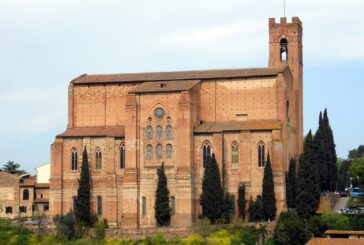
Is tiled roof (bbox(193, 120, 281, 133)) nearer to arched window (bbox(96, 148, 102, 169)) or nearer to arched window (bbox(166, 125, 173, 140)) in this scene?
arched window (bbox(166, 125, 173, 140))

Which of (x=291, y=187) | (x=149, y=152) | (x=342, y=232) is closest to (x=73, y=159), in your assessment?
(x=149, y=152)

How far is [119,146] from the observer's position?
80.5 metres

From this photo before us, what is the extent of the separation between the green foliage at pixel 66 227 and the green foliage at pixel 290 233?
53.2ft

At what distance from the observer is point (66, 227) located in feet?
246

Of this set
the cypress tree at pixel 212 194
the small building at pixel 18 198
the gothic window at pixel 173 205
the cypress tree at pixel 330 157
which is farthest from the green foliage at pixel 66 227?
the cypress tree at pixel 330 157

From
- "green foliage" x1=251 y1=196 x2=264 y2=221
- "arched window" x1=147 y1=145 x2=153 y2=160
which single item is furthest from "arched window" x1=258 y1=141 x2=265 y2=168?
"arched window" x1=147 y1=145 x2=153 y2=160

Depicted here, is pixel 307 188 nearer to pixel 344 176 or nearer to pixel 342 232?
pixel 342 232

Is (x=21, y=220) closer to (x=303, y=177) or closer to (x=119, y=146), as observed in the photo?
(x=119, y=146)

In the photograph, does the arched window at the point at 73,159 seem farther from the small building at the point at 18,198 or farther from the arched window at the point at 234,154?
the arched window at the point at 234,154

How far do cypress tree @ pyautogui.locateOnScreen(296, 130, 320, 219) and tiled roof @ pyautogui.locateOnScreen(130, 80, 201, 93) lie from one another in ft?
37.8

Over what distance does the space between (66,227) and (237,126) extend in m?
16.1

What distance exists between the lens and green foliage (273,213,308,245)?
69938 mm

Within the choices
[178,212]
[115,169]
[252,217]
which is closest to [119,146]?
[115,169]

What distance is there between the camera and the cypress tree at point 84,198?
77938 mm
